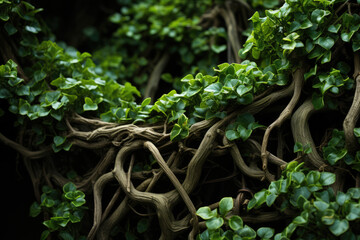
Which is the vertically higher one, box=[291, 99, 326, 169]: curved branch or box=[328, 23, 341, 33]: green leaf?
box=[328, 23, 341, 33]: green leaf

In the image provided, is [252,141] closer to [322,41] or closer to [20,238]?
[322,41]

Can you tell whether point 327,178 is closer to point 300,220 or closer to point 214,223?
point 300,220

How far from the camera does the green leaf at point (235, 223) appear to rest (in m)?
1.20

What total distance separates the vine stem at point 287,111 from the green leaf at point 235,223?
214 millimetres

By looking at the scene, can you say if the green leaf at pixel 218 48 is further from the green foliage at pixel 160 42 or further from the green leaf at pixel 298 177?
the green leaf at pixel 298 177

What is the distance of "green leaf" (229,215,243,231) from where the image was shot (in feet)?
3.95

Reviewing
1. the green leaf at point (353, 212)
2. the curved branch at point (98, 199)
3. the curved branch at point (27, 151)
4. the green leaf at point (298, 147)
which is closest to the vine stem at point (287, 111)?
the green leaf at point (298, 147)

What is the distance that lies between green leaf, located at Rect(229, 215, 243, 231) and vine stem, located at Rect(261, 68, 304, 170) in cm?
21

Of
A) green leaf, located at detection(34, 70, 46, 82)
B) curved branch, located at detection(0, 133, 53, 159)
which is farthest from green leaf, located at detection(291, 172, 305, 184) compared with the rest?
green leaf, located at detection(34, 70, 46, 82)

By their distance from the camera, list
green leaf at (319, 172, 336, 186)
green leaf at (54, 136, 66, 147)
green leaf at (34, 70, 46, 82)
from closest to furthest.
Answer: green leaf at (319, 172, 336, 186) → green leaf at (54, 136, 66, 147) → green leaf at (34, 70, 46, 82)

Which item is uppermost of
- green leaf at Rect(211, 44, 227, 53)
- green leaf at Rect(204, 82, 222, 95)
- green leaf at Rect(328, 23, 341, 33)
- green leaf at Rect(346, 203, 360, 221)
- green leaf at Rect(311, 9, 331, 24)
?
green leaf at Rect(311, 9, 331, 24)

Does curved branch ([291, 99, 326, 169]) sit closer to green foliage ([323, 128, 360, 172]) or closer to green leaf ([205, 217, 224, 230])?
green foliage ([323, 128, 360, 172])

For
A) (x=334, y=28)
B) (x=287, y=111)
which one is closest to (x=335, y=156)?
(x=287, y=111)

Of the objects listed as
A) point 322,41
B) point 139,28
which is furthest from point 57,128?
point 322,41
